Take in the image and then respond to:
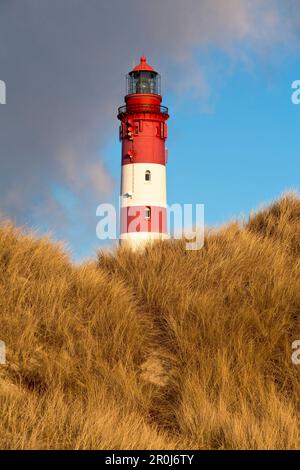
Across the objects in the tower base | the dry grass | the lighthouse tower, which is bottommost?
the dry grass

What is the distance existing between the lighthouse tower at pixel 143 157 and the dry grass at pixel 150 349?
18194mm

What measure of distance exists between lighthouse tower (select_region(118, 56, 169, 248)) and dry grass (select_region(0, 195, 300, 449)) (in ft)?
59.7

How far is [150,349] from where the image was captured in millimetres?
7422

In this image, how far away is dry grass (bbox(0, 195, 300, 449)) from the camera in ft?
18.1

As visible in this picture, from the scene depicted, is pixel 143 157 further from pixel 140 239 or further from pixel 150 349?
pixel 150 349

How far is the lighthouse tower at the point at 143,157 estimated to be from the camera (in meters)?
27.8

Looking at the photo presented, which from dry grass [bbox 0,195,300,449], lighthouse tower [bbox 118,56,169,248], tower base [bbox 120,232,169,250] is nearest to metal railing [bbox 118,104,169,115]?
lighthouse tower [bbox 118,56,169,248]

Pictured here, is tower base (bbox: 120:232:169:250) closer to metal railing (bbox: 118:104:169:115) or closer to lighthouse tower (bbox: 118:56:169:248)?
lighthouse tower (bbox: 118:56:169:248)

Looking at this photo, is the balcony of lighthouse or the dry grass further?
the balcony of lighthouse

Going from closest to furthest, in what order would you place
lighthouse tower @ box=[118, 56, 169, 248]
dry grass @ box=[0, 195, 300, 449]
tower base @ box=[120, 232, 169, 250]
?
dry grass @ box=[0, 195, 300, 449] → tower base @ box=[120, 232, 169, 250] → lighthouse tower @ box=[118, 56, 169, 248]

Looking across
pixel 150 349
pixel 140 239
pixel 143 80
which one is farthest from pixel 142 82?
pixel 150 349

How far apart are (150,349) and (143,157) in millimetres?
21559

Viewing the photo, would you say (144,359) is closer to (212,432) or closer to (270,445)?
(212,432)

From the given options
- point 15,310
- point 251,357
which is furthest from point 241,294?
point 15,310
